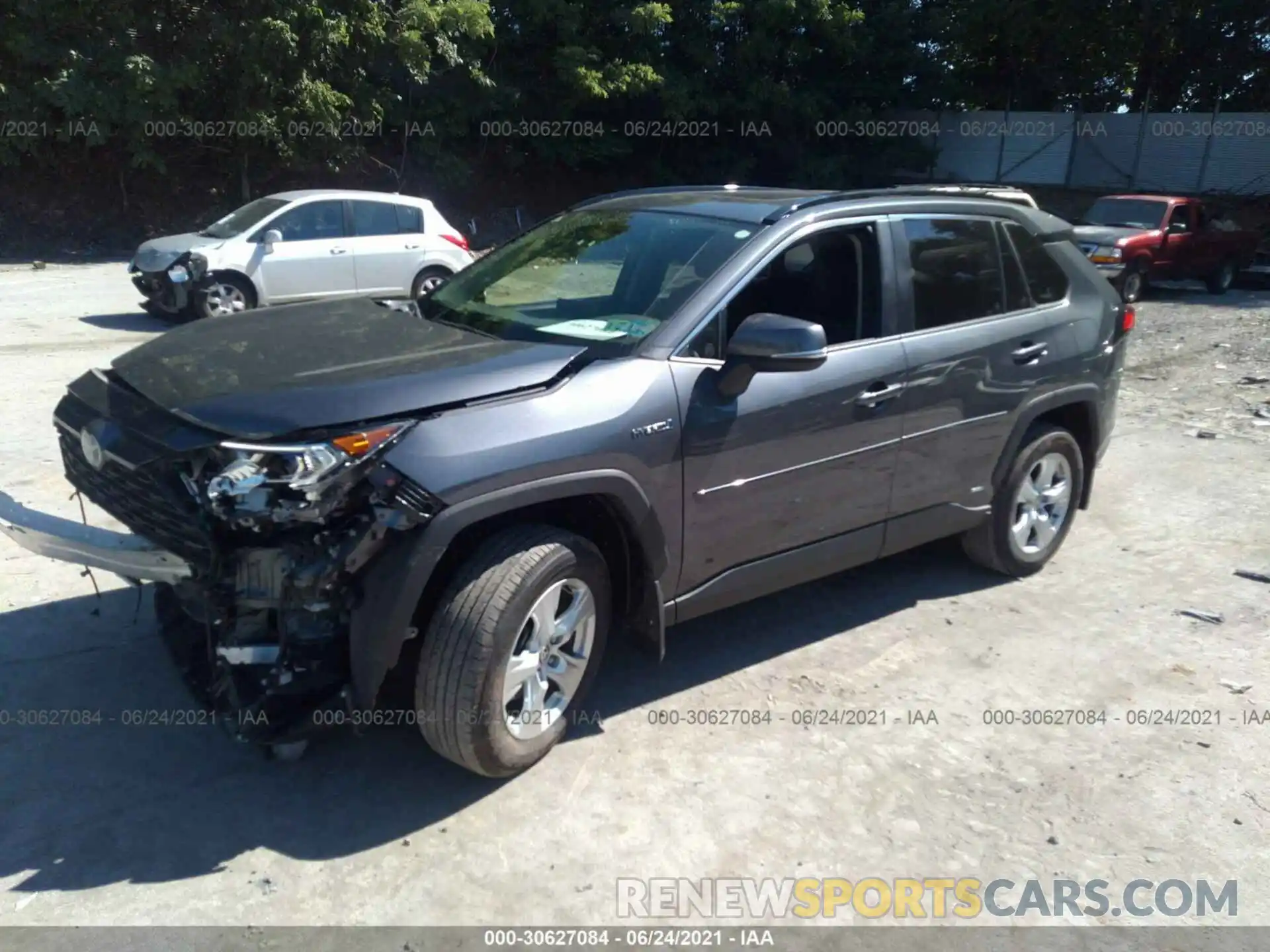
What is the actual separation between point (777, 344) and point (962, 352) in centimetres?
144

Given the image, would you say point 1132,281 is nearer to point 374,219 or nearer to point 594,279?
point 374,219

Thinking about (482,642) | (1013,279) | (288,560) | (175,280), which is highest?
(1013,279)

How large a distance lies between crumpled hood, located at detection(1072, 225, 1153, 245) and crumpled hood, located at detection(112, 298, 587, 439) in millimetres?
14912

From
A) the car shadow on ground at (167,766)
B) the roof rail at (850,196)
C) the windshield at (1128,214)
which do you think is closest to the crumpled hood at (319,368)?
the roof rail at (850,196)

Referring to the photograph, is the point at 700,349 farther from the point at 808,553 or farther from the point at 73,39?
the point at 73,39

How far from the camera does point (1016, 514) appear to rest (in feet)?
18.0

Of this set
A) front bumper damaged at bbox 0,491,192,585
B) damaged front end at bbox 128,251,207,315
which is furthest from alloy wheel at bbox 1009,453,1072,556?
damaged front end at bbox 128,251,207,315

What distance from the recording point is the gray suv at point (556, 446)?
3.23 metres

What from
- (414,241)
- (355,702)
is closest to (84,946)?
(355,702)

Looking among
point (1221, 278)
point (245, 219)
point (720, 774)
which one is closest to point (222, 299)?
point (245, 219)

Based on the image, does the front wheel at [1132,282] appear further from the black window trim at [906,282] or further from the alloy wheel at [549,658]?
the alloy wheel at [549,658]

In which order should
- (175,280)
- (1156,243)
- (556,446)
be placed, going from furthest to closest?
(1156,243), (175,280), (556,446)

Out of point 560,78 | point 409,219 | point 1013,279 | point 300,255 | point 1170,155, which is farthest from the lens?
point 1170,155

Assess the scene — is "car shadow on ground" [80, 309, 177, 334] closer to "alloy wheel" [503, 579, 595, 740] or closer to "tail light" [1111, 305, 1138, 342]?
"alloy wheel" [503, 579, 595, 740]
